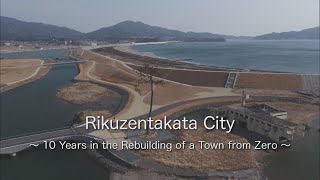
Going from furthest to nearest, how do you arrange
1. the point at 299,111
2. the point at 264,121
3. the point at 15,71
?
the point at 15,71 → the point at 299,111 → the point at 264,121

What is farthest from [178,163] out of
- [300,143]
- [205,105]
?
[205,105]

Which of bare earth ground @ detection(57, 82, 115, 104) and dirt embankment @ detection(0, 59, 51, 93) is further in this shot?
dirt embankment @ detection(0, 59, 51, 93)

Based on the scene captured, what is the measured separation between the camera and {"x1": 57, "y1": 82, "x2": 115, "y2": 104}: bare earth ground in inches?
1907

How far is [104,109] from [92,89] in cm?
1342

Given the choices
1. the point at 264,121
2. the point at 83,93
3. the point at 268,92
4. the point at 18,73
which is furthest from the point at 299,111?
the point at 18,73

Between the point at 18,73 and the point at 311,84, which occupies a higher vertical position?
the point at 311,84

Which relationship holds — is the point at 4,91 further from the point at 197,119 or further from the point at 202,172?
the point at 202,172

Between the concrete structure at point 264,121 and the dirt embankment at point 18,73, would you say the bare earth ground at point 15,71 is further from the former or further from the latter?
the concrete structure at point 264,121

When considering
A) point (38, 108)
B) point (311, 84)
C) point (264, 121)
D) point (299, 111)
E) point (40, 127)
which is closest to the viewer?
point (264, 121)

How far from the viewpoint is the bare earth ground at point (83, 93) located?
159 feet

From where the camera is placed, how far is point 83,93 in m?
52.4

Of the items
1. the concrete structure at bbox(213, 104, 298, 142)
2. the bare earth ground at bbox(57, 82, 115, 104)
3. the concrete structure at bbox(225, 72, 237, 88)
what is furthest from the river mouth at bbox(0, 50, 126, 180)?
the concrete structure at bbox(225, 72, 237, 88)

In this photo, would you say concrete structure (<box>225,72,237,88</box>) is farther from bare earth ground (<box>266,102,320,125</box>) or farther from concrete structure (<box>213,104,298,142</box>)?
concrete structure (<box>213,104,298,142</box>)

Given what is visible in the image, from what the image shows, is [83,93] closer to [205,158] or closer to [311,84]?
[205,158]
